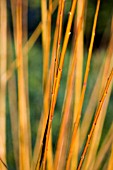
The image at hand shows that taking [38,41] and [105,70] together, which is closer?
[105,70]

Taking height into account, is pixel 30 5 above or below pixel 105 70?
above

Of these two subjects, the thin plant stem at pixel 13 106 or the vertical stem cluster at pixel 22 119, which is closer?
the vertical stem cluster at pixel 22 119

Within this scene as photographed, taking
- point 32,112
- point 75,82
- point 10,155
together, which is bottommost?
point 10,155

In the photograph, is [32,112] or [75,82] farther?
[32,112]

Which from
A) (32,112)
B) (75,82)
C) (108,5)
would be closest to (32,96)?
(32,112)

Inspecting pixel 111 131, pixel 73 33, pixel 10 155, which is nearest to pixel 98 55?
pixel 73 33

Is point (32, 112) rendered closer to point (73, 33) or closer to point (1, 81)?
point (1, 81)

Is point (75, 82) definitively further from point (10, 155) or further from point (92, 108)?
point (10, 155)

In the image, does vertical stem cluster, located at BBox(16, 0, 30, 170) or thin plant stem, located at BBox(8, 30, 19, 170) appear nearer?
vertical stem cluster, located at BBox(16, 0, 30, 170)

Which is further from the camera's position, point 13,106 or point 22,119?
point 13,106
